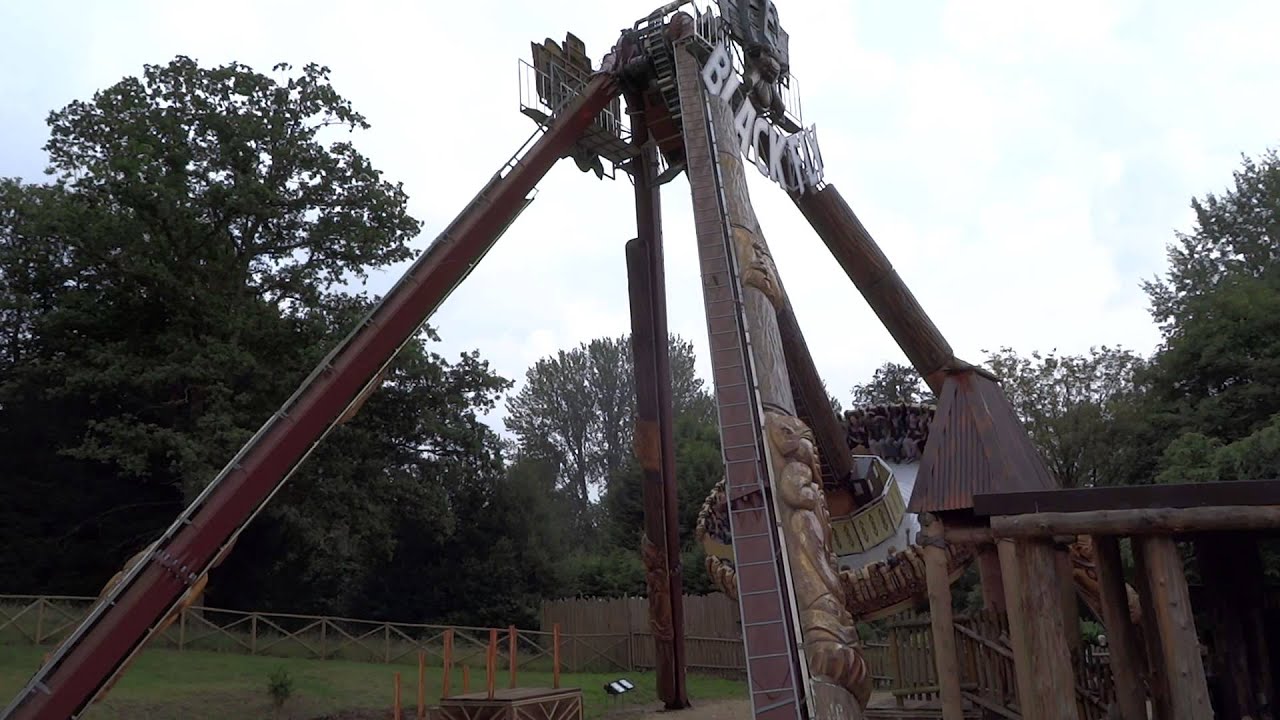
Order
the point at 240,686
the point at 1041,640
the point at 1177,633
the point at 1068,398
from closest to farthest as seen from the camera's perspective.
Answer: the point at 1177,633 → the point at 1041,640 → the point at 240,686 → the point at 1068,398

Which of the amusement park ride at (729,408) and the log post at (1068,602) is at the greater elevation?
the amusement park ride at (729,408)

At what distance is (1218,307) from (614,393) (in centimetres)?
3223

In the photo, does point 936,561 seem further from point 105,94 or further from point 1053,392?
point 1053,392

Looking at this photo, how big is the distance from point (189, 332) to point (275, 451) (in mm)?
14042

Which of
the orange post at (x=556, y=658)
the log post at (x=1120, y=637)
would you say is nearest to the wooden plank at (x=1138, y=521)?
the log post at (x=1120, y=637)

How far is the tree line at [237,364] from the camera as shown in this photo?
23031mm

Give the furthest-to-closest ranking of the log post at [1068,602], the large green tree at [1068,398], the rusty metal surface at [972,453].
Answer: the large green tree at [1068,398], the log post at [1068,602], the rusty metal surface at [972,453]

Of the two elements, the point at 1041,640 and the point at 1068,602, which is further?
the point at 1068,602

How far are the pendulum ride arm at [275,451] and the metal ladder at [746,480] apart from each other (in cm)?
346

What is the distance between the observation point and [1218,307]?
25.3m

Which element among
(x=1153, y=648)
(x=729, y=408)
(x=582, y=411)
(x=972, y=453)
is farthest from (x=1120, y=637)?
(x=582, y=411)

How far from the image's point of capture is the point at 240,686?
55.1 ft

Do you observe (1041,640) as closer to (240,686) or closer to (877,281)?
(877,281)

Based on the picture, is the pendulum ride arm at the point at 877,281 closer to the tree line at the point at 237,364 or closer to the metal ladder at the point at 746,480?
the metal ladder at the point at 746,480
